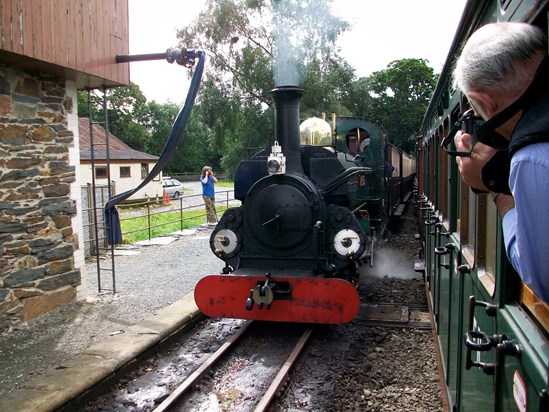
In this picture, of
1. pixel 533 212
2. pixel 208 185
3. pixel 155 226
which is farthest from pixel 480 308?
pixel 208 185

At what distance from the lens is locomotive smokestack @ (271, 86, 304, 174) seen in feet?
A: 18.6

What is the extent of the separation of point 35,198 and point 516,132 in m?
5.75

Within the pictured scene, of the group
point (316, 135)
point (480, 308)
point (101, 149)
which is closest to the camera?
point (480, 308)

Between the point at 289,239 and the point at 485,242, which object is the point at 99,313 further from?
the point at 485,242

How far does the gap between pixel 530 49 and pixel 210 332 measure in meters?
5.22

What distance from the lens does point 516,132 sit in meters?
1.00

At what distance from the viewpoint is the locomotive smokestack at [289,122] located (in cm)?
567

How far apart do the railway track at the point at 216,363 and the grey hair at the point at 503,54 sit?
318 centimetres

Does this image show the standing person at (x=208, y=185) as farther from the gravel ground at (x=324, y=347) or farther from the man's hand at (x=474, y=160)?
the man's hand at (x=474, y=160)

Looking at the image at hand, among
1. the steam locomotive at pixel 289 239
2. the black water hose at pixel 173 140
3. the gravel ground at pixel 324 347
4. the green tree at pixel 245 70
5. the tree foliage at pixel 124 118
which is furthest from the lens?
the tree foliage at pixel 124 118

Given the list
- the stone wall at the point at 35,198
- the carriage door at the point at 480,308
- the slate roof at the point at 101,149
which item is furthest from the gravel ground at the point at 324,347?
the slate roof at the point at 101,149

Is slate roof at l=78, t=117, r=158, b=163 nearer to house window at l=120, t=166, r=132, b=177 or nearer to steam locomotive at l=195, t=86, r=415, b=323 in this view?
house window at l=120, t=166, r=132, b=177

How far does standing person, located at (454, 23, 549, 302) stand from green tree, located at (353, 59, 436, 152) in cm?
3470

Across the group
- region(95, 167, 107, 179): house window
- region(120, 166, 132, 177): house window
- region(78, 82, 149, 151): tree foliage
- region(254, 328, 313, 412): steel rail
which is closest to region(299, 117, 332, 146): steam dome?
region(254, 328, 313, 412): steel rail
